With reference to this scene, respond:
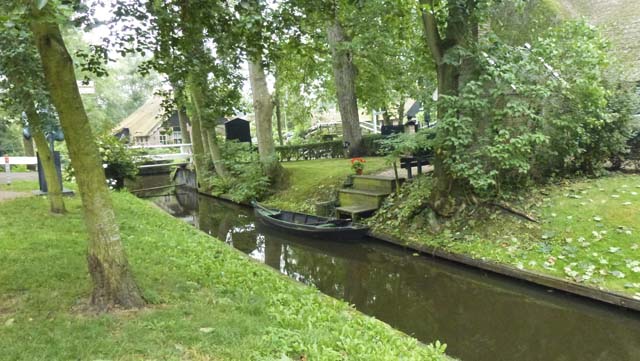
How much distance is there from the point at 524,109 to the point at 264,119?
29.9 feet

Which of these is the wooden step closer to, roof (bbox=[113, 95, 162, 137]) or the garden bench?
the garden bench

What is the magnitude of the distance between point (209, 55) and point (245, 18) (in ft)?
4.75

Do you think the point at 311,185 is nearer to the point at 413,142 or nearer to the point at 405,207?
the point at 405,207

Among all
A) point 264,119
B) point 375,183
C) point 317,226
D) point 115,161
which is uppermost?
point 264,119

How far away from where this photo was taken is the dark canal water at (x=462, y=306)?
459cm

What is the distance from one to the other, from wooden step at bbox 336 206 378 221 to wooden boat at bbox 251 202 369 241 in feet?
1.67

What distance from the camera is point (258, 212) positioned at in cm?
1127

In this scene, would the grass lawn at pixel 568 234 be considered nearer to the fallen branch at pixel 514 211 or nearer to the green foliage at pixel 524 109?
the fallen branch at pixel 514 211

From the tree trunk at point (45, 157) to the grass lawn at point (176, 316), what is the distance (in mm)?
1562

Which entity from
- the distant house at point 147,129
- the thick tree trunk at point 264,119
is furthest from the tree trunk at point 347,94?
the distant house at point 147,129

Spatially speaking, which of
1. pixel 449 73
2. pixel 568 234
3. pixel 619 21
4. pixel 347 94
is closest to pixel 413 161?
pixel 449 73

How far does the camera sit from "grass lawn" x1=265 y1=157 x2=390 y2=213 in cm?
1206

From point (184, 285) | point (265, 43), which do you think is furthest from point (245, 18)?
point (184, 285)

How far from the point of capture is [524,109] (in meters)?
6.95
